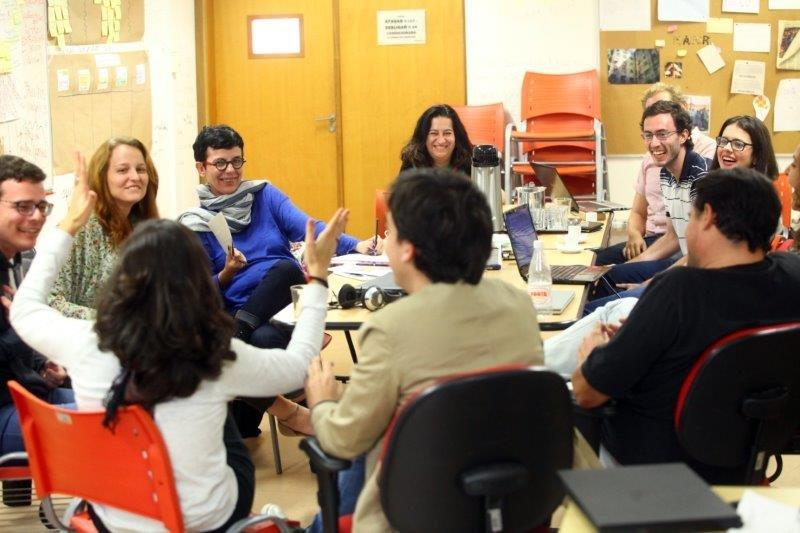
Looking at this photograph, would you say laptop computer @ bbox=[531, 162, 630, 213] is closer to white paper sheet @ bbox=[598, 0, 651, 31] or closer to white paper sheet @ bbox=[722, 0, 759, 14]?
white paper sheet @ bbox=[598, 0, 651, 31]

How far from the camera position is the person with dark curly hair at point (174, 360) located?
5.54ft

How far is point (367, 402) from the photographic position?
5.35 feet

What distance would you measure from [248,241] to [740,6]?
4276mm

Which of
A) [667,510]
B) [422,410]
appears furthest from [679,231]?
[667,510]

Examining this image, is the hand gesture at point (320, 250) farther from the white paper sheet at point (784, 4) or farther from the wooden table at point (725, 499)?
the white paper sheet at point (784, 4)

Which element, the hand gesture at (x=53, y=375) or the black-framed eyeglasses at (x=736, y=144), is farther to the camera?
the black-framed eyeglasses at (x=736, y=144)

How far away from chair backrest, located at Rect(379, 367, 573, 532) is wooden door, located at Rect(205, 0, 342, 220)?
549cm

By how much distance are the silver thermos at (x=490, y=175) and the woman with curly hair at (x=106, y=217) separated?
1.41 m

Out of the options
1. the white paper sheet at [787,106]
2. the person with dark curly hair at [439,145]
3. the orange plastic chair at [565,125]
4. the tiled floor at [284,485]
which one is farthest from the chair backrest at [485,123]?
the tiled floor at [284,485]

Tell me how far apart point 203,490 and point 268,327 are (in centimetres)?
161

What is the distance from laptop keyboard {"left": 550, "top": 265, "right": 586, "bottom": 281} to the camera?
3.13 m

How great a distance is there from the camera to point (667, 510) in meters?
1.12

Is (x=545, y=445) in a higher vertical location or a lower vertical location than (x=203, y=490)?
higher

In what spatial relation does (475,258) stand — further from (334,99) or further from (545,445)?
(334,99)
